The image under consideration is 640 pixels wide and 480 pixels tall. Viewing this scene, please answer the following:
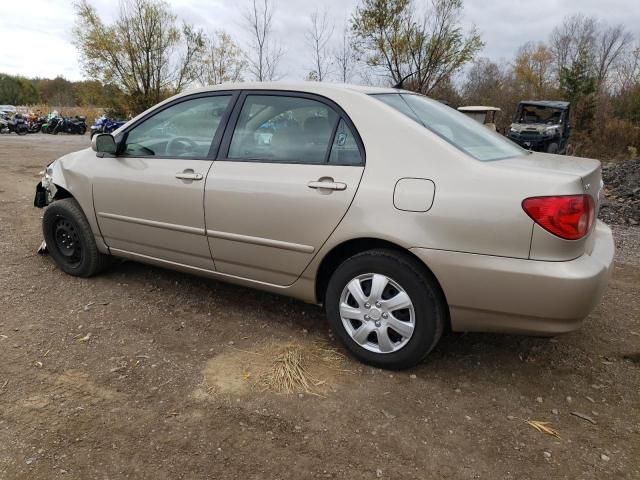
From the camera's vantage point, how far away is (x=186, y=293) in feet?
12.8

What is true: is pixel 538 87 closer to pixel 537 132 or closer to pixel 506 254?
pixel 537 132

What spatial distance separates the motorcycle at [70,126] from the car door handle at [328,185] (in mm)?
30215

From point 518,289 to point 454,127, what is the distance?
1.10m

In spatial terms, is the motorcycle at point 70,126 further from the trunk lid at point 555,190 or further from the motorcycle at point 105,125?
the trunk lid at point 555,190

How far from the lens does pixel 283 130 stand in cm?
Answer: 304

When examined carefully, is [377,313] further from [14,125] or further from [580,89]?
[14,125]

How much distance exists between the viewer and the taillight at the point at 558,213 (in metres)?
2.25

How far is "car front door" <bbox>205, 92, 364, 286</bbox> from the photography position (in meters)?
2.76

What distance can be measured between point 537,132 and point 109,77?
2026cm

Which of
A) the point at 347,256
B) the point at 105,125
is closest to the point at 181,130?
the point at 347,256

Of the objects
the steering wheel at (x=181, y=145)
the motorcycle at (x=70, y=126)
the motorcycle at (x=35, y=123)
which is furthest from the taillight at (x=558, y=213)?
the motorcycle at (x=35, y=123)

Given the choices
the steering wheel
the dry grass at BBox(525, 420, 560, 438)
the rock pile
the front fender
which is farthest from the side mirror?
the rock pile

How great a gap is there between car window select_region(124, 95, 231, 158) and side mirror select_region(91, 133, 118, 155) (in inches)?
3.6

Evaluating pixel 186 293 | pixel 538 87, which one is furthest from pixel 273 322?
pixel 538 87
